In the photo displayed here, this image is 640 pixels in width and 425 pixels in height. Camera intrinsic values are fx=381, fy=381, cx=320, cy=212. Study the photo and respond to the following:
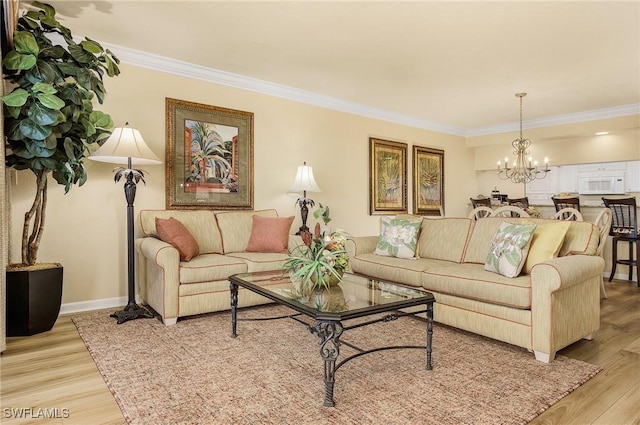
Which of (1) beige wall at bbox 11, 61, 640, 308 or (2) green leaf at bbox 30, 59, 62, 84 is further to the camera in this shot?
(1) beige wall at bbox 11, 61, 640, 308

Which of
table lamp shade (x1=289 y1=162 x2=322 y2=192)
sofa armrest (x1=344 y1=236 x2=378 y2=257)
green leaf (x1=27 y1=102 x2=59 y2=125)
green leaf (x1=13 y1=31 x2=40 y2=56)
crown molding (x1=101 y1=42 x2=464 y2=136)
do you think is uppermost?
crown molding (x1=101 y1=42 x2=464 y2=136)

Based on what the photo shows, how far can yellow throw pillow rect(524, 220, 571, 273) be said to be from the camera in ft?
9.08

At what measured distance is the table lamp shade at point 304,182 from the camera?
14.9 feet

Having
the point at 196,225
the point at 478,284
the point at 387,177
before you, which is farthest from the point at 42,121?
the point at 387,177

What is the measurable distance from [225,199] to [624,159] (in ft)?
19.1

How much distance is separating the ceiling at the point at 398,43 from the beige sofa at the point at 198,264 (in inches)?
64.6

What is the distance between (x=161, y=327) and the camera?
301 centimetres

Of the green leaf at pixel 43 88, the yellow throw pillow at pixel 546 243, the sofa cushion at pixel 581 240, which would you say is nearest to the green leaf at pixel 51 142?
the green leaf at pixel 43 88

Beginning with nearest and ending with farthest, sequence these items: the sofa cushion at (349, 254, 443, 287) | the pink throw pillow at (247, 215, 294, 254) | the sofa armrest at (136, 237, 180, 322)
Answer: the sofa armrest at (136, 237, 180, 322), the sofa cushion at (349, 254, 443, 287), the pink throw pillow at (247, 215, 294, 254)

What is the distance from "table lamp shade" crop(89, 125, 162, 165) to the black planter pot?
94 cm

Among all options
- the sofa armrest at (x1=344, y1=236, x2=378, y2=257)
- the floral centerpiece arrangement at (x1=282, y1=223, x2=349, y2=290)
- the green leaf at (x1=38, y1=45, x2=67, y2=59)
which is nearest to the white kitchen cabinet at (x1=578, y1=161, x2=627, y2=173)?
the sofa armrest at (x1=344, y1=236, x2=378, y2=257)

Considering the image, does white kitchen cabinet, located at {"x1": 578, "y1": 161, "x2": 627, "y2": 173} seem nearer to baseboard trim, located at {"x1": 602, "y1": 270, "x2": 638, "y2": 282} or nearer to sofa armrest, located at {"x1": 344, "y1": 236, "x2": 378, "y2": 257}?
baseboard trim, located at {"x1": 602, "y1": 270, "x2": 638, "y2": 282}

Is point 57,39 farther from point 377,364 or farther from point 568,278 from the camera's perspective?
point 568,278

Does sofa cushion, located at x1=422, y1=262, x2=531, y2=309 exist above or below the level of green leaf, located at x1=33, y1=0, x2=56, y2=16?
below
